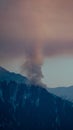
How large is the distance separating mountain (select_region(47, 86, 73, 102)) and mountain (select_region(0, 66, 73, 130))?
0.12 m

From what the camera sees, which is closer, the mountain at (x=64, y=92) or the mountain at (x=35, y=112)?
the mountain at (x=35, y=112)

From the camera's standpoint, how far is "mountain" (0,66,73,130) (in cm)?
1033

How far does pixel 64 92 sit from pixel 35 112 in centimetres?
97

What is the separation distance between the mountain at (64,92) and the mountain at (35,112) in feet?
0.40

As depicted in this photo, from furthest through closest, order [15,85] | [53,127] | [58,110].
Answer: [15,85] < [58,110] < [53,127]

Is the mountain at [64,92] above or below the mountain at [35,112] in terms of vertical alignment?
above

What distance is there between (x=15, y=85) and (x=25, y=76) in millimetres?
2201

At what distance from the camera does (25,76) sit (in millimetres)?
10508

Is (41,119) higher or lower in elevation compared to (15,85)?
lower

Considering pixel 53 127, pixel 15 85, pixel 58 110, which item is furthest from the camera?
pixel 15 85

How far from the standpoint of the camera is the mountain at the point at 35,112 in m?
10.3

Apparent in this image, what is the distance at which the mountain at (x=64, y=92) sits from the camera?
420 inches

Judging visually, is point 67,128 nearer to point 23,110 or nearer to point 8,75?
point 23,110

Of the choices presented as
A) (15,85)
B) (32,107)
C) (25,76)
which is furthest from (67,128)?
(15,85)
